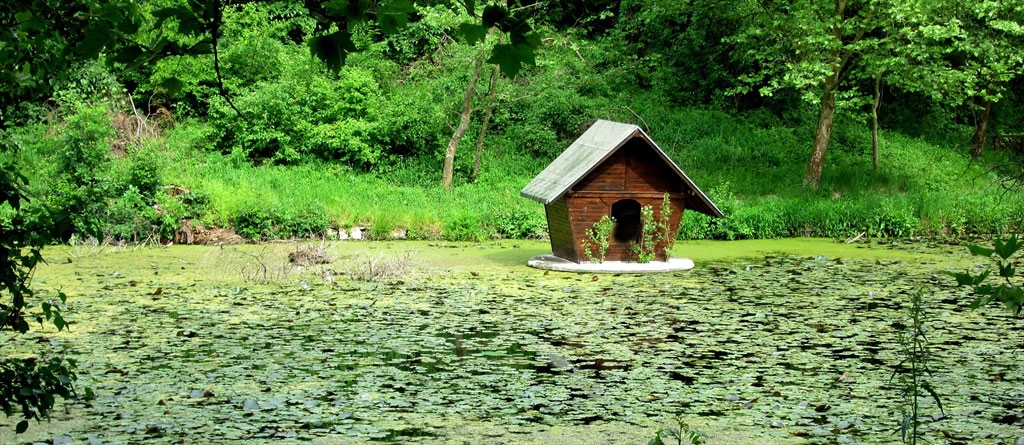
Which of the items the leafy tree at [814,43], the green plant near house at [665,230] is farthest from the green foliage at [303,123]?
the green plant near house at [665,230]

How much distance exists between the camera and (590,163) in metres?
12.1

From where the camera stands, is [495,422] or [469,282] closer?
[495,422]

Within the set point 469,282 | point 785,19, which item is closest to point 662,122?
point 785,19

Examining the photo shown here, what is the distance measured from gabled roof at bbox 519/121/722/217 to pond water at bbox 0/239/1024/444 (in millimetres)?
893

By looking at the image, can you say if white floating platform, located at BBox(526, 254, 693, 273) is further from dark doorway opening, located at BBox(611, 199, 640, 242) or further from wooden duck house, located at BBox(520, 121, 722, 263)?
dark doorway opening, located at BBox(611, 199, 640, 242)

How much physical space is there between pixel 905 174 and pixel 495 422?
16.4 m

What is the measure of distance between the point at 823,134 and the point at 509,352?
1246 centimetres

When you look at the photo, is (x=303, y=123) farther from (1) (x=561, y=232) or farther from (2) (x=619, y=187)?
(2) (x=619, y=187)

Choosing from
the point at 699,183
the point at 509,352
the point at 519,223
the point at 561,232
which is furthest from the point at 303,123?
the point at 509,352

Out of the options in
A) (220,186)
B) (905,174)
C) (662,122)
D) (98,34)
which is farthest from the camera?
(662,122)

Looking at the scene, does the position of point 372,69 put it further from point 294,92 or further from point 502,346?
point 502,346

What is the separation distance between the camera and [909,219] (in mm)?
16625

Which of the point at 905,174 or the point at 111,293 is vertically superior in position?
the point at 905,174

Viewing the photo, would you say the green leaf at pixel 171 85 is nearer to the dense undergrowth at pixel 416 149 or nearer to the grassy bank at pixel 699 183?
the dense undergrowth at pixel 416 149
